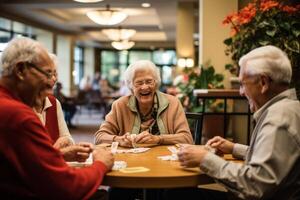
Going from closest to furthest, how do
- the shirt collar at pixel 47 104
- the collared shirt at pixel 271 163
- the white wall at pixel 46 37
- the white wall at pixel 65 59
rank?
the collared shirt at pixel 271 163 < the shirt collar at pixel 47 104 < the white wall at pixel 46 37 < the white wall at pixel 65 59

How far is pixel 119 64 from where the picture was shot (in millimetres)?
22641

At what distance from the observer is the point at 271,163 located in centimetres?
153

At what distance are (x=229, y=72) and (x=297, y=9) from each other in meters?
1.50

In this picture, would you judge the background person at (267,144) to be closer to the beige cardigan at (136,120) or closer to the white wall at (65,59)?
the beige cardigan at (136,120)

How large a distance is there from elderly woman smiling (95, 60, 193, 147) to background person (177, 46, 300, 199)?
103 cm

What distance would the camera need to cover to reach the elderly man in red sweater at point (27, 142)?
1372 millimetres

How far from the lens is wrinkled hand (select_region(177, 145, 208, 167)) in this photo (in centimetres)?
174

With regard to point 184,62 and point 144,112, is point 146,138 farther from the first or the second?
point 184,62

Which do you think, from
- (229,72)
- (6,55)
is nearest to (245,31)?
(229,72)

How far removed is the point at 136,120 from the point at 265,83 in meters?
1.35

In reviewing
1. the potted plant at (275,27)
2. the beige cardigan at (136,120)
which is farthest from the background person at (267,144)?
the potted plant at (275,27)

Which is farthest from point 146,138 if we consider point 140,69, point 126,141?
point 140,69

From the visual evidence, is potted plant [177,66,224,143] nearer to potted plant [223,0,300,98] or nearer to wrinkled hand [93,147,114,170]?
potted plant [223,0,300,98]

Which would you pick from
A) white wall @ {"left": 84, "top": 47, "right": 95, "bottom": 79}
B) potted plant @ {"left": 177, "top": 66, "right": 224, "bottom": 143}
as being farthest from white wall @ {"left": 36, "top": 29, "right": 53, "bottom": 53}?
potted plant @ {"left": 177, "top": 66, "right": 224, "bottom": 143}
